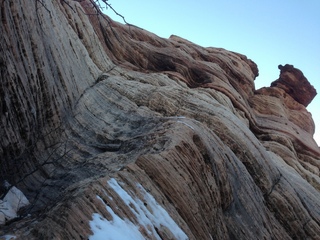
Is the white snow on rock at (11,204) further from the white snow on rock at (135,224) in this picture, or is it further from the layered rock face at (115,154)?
the white snow on rock at (135,224)

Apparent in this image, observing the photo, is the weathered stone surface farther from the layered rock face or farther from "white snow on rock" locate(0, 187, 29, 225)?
"white snow on rock" locate(0, 187, 29, 225)

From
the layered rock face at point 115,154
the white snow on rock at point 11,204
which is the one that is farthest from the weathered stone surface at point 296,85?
the white snow on rock at point 11,204

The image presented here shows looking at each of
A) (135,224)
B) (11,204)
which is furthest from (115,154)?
(135,224)

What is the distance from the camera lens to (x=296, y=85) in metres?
35.1

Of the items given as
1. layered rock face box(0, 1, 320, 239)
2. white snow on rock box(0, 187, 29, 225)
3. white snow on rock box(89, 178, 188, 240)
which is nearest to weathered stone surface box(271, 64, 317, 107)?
layered rock face box(0, 1, 320, 239)

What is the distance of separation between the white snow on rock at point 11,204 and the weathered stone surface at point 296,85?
29545 mm

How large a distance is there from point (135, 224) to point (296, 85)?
31.2 metres

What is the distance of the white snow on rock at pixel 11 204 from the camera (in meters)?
7.00

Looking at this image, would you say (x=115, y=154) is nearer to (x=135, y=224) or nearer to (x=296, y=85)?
(x=135, y=224)

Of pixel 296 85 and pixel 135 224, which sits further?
pixel 296 85

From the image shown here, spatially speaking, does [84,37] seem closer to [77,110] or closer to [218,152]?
[77,110]

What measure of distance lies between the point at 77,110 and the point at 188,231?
619 centimetres

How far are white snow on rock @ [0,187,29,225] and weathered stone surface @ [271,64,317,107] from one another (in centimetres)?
2954

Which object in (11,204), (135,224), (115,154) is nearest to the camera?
(135,224)
